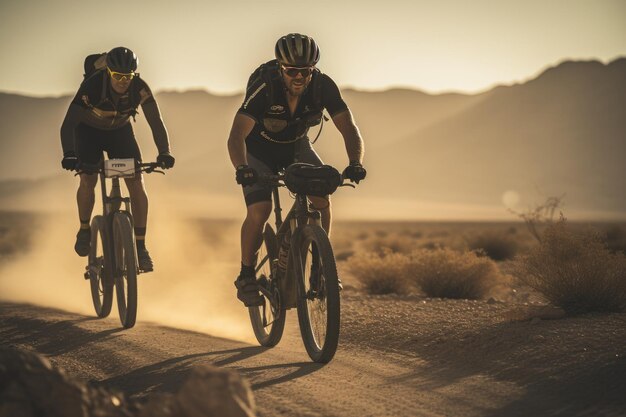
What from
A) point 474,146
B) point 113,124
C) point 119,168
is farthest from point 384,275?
point 474,146

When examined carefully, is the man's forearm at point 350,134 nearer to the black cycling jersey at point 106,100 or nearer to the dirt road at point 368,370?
the dirt road at point 368,370

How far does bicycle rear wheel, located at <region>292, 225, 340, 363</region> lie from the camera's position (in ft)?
22.8

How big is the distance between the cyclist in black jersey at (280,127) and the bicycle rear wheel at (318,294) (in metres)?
0.51

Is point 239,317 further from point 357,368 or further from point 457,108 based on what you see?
A: point 457,108

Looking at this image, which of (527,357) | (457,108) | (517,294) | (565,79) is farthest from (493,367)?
(457,108)

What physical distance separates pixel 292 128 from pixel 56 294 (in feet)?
25.2

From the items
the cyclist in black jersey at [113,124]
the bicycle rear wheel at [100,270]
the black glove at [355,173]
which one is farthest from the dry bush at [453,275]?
the black glove at [355,173]

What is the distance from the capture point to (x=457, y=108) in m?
158

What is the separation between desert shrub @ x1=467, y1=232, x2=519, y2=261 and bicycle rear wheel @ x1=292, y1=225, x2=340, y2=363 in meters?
18.6

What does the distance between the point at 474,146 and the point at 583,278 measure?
116340 millimetres

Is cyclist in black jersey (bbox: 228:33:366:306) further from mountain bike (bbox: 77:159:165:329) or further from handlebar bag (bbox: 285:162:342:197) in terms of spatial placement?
mountain bike (bbox: 77:159:165:329)

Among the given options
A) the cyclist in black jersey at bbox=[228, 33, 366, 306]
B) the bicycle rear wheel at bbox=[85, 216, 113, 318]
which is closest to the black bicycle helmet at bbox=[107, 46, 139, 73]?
the bicycle rear wheel at bbox=[85, 216, 113, 318]

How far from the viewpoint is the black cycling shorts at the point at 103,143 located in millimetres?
10188

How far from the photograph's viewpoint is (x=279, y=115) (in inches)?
311
